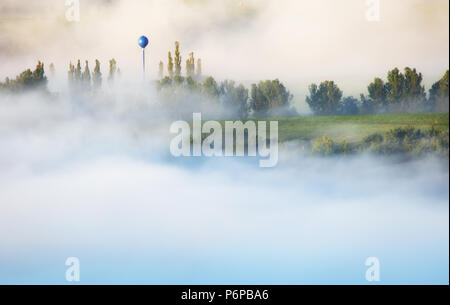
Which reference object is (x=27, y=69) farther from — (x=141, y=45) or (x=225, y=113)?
(x=225, y=113)

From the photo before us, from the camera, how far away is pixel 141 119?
11.1 metres

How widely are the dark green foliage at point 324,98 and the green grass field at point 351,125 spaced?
0.55ft

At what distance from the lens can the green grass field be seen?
34.4 feet

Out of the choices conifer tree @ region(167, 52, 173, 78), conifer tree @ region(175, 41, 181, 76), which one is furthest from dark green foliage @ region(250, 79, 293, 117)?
conifer tree @ region(167, 52, 173, 78)

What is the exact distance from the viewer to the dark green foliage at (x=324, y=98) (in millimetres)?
10664

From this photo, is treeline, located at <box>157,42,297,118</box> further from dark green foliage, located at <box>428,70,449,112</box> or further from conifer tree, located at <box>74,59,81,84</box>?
dark green foliage, located at <box>428,70,449,112</box>

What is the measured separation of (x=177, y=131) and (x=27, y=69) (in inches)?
134

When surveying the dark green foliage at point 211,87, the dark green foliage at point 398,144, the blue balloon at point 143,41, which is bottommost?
the dark green foliage at point 398,144

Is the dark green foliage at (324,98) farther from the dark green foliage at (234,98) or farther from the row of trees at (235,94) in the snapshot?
the dark green foliage at (234,98)

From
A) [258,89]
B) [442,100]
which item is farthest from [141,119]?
[442,100]

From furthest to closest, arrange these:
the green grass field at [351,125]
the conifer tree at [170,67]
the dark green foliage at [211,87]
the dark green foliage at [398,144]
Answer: the dark green foliage at [211,87], the conifer tree at [170,67], the green grass field at [351,125], the dark green foliage at [398,144]

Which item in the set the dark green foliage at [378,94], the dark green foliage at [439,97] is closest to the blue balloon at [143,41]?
the dark green foliage at [378,94]

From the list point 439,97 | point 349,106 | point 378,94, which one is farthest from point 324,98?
point 439,97
